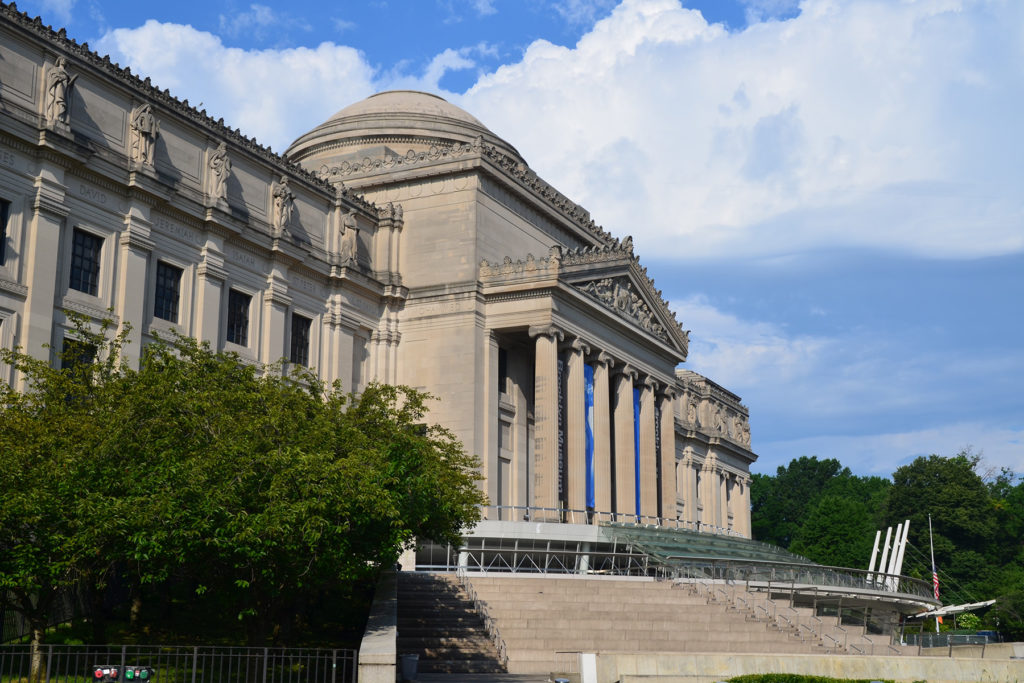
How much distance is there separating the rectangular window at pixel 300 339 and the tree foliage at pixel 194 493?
25166 millimetres

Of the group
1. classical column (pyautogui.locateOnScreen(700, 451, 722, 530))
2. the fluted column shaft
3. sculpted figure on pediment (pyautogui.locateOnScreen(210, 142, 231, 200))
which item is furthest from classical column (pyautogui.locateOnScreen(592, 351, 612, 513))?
classical column (pyautogui.locateOnScreen(700, 451, 722, 530))

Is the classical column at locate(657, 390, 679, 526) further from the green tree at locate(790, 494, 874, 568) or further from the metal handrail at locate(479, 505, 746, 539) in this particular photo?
the green tree at locate(790, 494, 874, 568)

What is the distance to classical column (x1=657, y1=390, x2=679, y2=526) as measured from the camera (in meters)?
72.6

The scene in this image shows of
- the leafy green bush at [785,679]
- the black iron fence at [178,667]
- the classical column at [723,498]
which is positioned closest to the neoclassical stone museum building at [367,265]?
the black iron fence at [178,667]

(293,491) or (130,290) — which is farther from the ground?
(130,290)

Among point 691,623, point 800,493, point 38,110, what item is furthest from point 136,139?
point 800,493

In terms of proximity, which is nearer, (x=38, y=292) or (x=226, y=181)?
(x=38, y=292)

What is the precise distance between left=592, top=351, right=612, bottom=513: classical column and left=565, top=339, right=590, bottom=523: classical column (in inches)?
58.6

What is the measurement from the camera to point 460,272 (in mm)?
62219

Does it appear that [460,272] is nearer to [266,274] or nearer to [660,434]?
[266,274]

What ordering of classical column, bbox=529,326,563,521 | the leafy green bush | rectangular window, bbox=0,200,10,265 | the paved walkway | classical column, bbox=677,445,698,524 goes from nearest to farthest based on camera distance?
the leafy green bush, the paved walkway, rectangular window, bbox=0,200,10,265, classical column, bbox=529,326,563,521, classical column, bbox=677,445,698,524

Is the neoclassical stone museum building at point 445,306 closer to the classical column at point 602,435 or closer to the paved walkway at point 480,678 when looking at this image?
the classical column at point 602,435

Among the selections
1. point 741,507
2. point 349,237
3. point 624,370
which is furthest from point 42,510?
point 741,507

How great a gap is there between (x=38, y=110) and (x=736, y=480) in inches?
3443
